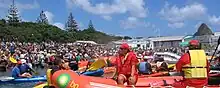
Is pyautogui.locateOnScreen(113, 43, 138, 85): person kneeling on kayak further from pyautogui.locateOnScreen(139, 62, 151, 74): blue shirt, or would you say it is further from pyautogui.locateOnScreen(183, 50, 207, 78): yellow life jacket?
pyautogui.locateOnScreen(139, 62, 151, 74): blue shirt

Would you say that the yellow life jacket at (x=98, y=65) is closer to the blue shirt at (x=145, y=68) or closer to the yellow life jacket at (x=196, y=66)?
the blue shirt at (x=145, y=68)

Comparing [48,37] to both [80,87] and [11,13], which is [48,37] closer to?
[11,13]

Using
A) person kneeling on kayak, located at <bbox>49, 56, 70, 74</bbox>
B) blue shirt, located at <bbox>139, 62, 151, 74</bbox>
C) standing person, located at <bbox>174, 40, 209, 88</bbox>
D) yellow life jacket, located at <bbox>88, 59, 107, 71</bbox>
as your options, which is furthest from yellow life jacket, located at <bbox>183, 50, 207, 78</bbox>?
yellow life jacket, located at <bbox>88, 59, 107, 71</bbox>

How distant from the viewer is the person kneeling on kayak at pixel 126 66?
409 inches

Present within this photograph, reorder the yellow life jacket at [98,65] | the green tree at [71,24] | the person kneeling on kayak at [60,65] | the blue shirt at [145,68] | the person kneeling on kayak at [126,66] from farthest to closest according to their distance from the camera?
the green tree at [71,24]
the yellow life jacket at [98,65]
the blue shirt at [145,68]
the person kneeling on kayak at [60,65]
the person kneeling on kayak at [126,66]

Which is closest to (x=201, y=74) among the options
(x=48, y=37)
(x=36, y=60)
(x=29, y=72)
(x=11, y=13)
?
(x=29, y=72)

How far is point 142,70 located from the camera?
1730 centimetres

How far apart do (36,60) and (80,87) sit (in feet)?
106

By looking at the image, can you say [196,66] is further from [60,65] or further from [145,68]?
[145,68]

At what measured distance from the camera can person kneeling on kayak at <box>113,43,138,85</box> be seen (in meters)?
10.4

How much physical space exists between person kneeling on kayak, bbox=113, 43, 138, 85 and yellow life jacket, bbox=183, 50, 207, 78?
1449mm

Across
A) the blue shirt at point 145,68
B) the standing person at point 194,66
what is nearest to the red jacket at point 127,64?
the standing person at point 194,66

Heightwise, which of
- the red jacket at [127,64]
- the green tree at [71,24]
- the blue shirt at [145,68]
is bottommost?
the blue shirt at [145,68]

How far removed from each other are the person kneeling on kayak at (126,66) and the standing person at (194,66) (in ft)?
4.17
